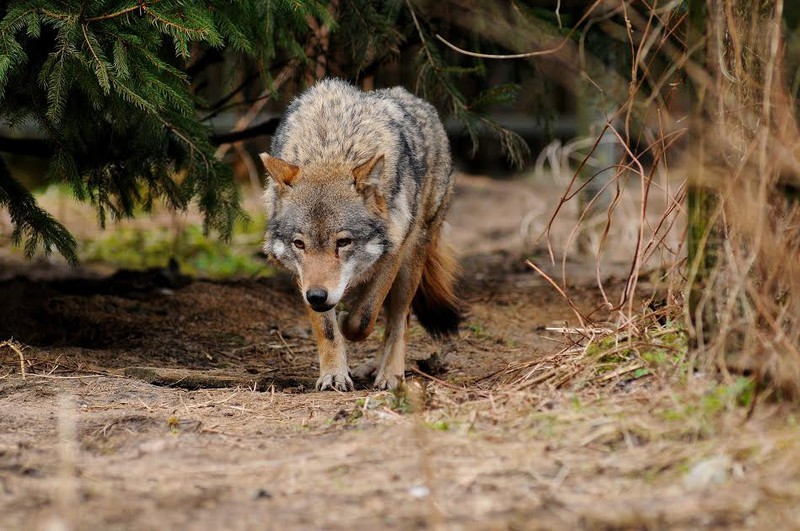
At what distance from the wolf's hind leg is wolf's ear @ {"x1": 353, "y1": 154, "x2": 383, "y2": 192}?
2.62 ft

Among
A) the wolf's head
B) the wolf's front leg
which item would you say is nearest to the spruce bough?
the wolf's head

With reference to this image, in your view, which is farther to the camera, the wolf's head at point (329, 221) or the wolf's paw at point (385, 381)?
the wolf's paw at point (385, 381)

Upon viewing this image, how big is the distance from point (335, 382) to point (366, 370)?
708mm

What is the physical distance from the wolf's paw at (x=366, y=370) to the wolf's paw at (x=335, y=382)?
0.59m

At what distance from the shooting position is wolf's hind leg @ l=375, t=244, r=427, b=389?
5.87 metres

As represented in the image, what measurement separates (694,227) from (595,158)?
7.70 m

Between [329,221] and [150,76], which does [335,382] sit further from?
[150,76]

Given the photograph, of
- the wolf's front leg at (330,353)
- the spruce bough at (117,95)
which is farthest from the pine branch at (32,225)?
the wolf's front leg at (330,353)

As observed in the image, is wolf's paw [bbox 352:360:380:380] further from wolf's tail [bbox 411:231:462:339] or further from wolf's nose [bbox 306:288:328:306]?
wolf's nose [bbox 306:288:328:306]

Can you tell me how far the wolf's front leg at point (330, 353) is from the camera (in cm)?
545

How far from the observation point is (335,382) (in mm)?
5441

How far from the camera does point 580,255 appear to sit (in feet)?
32.8

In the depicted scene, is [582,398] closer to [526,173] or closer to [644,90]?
[644,90]

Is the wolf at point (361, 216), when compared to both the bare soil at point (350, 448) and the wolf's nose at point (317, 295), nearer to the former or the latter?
the wolf's nose at point (317, 295)
